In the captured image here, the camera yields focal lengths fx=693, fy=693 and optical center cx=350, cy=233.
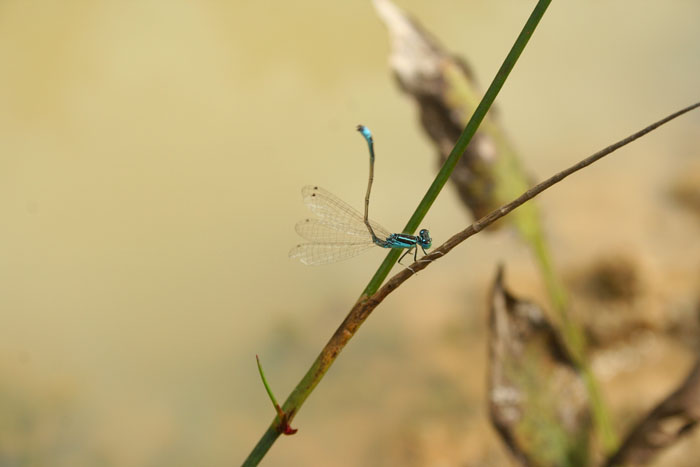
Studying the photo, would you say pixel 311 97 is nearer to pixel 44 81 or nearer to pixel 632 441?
pixel 44 81

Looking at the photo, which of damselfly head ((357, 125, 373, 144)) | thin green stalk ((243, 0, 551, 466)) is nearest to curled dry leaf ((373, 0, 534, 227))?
damselfly head ((357, 125, 373, 144))

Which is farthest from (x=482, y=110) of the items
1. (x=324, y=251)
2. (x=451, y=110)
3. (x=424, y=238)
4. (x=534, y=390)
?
(x=534, y=390)

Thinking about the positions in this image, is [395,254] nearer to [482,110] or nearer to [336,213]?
[482,110]

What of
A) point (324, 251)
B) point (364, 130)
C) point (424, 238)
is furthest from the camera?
point (324, 251)

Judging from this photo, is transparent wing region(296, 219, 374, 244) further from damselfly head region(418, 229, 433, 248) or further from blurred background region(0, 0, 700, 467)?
blurred background region(0, 0, 700, 467)

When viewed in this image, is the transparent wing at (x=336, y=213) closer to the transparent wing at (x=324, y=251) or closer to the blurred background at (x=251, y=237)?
the transparent wing at (x=324, y=251)

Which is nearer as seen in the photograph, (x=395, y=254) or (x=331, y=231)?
(x=395, y=254)

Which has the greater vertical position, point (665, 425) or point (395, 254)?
point (395, 254)
